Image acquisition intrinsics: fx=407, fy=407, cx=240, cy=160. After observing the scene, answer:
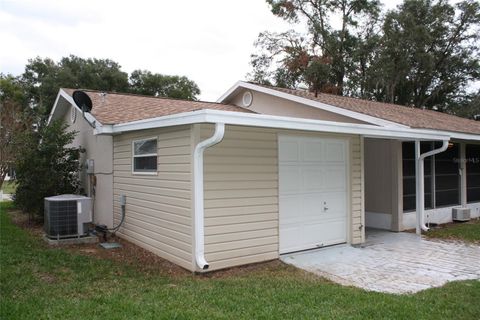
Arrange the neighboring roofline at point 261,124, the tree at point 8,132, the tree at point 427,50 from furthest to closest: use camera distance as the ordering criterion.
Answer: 1. the tree at point 427,50
2. the tree at point 8,132
3. the neighboring roofline at point 261,124

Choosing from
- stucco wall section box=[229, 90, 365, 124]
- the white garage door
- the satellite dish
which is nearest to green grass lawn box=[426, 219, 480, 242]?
the white garage door

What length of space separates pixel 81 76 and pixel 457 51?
88.7 feet

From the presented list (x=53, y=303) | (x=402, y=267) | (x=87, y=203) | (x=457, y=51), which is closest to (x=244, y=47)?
(x=457, y=51)

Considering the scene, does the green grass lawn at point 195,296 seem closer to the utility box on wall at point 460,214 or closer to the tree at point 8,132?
the utility box on wall at point 460,214

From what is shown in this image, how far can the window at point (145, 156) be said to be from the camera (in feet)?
23.2

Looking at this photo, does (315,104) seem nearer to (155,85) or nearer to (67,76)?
(67,76)

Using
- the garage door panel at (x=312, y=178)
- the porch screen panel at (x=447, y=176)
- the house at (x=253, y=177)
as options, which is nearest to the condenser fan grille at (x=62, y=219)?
the house at (x=253, y=177)

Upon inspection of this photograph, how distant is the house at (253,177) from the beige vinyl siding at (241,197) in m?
0.02

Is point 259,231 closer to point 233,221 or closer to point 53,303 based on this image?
point 233,221

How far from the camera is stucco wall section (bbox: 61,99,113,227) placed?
356 inches

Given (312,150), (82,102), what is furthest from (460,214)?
(82,102)

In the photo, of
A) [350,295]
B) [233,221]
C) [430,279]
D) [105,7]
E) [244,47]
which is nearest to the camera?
[350,295]

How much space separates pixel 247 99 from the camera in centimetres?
1215

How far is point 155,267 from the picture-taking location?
6195 mm
